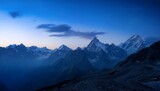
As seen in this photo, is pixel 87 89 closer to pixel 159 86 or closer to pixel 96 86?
pixel 96 86

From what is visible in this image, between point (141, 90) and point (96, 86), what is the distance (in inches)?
363

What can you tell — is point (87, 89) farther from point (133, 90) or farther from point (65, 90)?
point (133, 90)

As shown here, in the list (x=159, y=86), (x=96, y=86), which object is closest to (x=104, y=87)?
(x=96, y=86)

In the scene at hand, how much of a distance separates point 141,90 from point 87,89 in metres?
11.8

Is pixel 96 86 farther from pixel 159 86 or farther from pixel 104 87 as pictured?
pixel 159 86

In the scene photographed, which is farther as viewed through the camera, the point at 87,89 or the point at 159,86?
the point at 159,86

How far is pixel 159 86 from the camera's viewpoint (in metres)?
74.9

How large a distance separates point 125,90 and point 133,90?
2270 millimetres

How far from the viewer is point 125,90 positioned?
55844mm

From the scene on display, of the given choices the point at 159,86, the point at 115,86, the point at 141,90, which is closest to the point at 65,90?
the point at 115,86

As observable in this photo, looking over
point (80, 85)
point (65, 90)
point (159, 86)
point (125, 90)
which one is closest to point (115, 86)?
point (125, 90)

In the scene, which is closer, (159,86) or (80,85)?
(80,85)

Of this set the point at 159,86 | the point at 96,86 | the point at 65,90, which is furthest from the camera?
the point at 159,86

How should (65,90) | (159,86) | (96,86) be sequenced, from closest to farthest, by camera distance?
(65,90)
(96,86)
(159,86)
